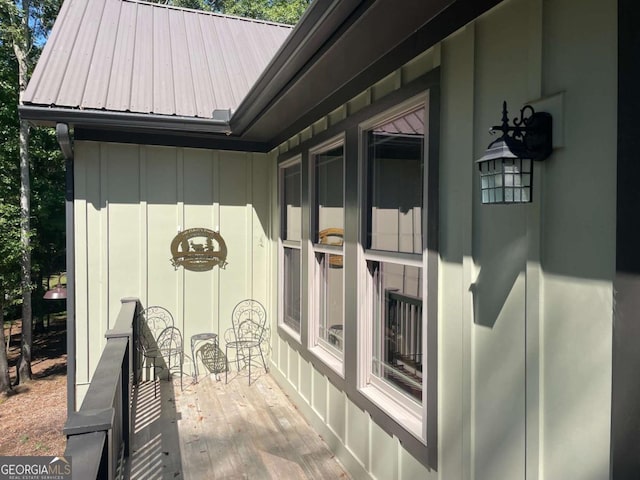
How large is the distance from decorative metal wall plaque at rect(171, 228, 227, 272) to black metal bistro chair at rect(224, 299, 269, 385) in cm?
60

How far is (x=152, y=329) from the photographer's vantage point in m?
4.99

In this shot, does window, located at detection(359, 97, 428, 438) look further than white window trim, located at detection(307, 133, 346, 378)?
No

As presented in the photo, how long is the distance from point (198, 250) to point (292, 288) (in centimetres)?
128

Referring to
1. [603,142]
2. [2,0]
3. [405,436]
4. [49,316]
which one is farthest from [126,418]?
[49,316]

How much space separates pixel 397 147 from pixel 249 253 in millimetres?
3166

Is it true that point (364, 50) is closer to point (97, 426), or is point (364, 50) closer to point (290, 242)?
point (97, 426)

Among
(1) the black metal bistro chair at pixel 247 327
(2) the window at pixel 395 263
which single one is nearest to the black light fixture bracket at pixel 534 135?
(2) the window at pixel 395 263

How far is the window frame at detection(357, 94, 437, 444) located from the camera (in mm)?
2227

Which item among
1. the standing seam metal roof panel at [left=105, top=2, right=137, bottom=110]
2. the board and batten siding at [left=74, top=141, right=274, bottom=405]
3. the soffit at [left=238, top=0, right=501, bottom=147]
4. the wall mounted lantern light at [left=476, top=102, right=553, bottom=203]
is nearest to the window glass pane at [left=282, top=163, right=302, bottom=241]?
the board and batten siding at [left=74, top=141, right=274, bottom=405]

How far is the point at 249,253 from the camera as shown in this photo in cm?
540

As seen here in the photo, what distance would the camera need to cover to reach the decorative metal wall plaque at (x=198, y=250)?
5074 mm

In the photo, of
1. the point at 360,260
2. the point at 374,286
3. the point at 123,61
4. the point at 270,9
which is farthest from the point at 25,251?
the point at 270,9

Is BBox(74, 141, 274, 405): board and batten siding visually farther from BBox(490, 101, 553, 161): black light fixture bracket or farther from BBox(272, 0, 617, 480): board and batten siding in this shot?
BBox(490, 101, 553, 161): black light fixture bracket

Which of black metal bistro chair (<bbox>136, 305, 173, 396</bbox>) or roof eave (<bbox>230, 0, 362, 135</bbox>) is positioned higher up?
roof eave (<bbox>230, 0, 362, 135</bbox>)
